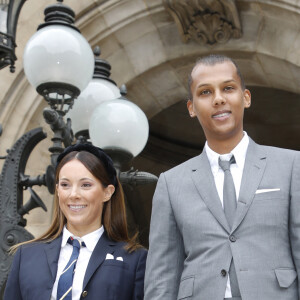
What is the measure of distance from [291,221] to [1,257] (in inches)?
92.1

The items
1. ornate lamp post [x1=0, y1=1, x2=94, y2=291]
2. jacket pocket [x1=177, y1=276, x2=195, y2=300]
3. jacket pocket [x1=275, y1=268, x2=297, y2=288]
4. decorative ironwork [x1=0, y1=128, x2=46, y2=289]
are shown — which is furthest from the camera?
ornate lamp post [x1=0, y1=1, x2=94, y2=291]

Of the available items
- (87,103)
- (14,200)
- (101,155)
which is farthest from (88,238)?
(87,103)

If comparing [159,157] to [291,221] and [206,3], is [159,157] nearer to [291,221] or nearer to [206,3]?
[206,3]

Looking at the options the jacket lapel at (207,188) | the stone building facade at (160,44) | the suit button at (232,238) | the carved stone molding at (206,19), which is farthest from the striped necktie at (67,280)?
the carved stone molding at (206,19)

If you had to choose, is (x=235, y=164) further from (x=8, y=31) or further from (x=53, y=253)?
(x=8, y=31)

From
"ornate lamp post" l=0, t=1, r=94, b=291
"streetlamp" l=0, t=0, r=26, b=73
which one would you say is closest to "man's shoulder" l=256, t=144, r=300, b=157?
"ornate lamp post" l=0, t=1, r=94, b=291

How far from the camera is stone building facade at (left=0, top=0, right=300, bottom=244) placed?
7605mm

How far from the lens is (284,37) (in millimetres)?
7523

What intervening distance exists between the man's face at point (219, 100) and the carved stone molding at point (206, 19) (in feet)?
15.8

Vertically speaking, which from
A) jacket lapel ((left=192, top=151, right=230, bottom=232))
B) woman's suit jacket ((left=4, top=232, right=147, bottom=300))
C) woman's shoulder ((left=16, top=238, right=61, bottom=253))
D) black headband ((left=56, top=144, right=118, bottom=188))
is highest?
black headband ((left=56, top=144, right=118, bottom=188))

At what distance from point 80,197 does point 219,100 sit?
0.78 metres

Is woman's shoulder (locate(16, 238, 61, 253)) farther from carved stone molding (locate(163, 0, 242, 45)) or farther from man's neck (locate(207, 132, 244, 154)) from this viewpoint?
→ carved stone molding (locate(163, 0, 242, 45))

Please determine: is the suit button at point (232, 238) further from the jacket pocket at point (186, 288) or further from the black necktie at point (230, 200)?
the jacket pocket at point (186, 288)

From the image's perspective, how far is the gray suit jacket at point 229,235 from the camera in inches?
100
